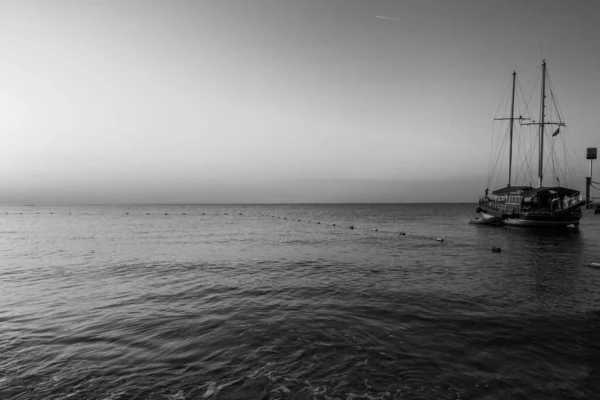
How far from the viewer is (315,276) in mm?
23453

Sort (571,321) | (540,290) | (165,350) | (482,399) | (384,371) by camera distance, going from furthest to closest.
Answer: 1. (540,290)
2. (571,321)
3. (165,350)
4. (384,371)
5. (482,399)

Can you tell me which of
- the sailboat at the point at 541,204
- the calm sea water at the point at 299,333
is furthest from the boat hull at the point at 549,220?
the calm sea water at the point at 299,333

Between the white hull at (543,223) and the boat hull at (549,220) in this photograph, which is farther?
the white hull at (543,223)

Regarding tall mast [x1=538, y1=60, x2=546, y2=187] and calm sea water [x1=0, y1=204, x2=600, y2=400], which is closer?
calm sea water [x1=0, y1=204, x2=600, y2=400]

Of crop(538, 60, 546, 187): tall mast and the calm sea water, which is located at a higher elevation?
crop(538, 60, 546, 187): tall mast

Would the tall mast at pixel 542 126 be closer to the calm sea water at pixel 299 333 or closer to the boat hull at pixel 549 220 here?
the boat hull at pixel 549 220

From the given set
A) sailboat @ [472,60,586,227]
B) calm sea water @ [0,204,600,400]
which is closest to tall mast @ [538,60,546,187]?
sailboat @ [472,60,586,227]

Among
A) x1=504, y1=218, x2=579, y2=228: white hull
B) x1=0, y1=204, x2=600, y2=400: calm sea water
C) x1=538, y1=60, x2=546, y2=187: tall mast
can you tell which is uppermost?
x1=538, y1=60, x2=546, y2=187: tall mast

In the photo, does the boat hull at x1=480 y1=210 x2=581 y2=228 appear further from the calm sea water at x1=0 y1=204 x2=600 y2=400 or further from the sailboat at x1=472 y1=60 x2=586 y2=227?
the calm sea water at x1=0 y1=204 x2=600 y2=400

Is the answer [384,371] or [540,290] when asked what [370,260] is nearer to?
[540,290]

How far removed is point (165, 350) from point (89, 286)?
1321cm

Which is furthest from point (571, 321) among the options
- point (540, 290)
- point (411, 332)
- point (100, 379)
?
point (100, 379)

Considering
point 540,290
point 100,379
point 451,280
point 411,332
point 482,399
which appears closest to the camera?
point 482,399

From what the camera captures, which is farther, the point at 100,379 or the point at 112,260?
the point at 112,260
